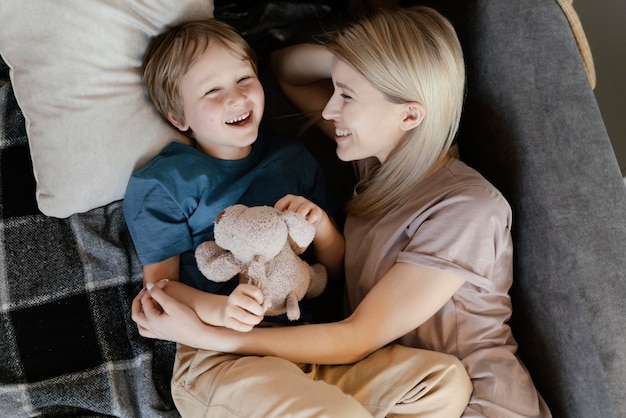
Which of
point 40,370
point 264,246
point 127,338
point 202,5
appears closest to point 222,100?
point 202,5

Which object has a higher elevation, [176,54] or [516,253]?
[176,54]

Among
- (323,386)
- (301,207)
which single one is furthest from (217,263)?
(323,386)

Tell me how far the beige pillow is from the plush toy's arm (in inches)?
12.6

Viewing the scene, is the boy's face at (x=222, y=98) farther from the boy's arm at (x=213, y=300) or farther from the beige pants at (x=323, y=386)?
the beige pants at (x=323, y=386)

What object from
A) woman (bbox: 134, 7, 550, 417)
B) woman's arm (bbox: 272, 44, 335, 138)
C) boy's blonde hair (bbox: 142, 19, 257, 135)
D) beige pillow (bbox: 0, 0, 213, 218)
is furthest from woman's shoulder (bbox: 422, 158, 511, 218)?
beige pillow (bbox: 0, 0, 213, 218)

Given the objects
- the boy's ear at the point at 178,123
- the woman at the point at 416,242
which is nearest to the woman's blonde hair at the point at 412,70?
the woman at the point at 416,242

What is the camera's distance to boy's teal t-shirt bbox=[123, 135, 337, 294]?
1212 mm

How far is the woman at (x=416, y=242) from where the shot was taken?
1.10 m

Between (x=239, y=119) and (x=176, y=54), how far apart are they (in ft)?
0.58

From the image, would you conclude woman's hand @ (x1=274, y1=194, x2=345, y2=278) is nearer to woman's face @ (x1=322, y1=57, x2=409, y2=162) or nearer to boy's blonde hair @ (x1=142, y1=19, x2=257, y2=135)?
woman's face @ (x1=322, y1=57, x2=409, y2=162)

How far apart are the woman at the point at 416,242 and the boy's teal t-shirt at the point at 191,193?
0.12 metres

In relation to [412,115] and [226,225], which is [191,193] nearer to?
[226,225]

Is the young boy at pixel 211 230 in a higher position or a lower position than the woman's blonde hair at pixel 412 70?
lower

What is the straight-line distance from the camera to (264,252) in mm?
988
